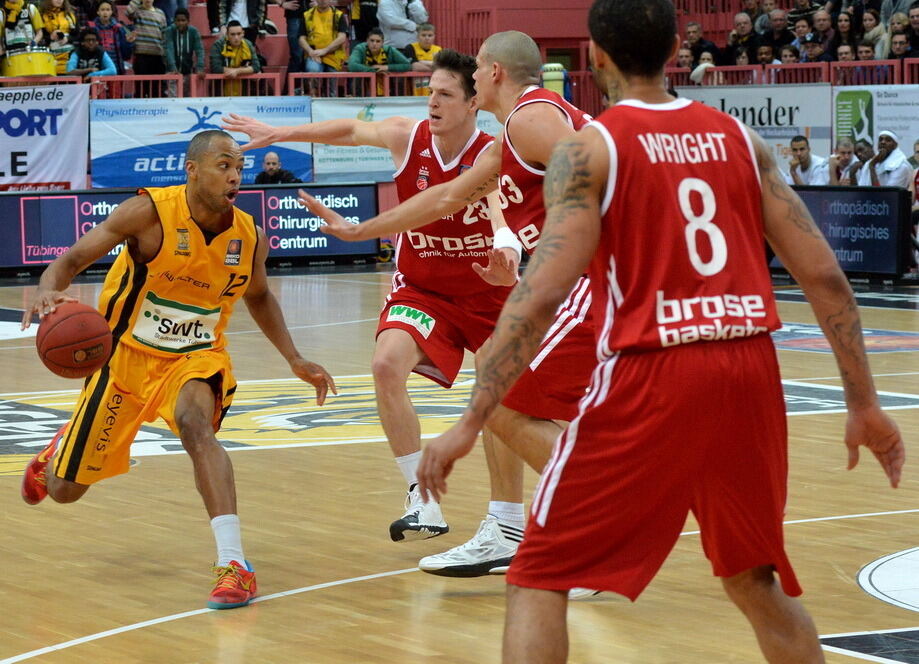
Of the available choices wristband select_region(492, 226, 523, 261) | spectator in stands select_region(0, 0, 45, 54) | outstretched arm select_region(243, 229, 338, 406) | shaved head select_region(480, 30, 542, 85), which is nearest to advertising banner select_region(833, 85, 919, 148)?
spectator in stands select_region(0, 0, 45, 54)

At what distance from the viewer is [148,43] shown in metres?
22.6

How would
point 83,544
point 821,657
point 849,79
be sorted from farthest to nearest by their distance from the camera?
point 849,79 < point 83,544 < point 821,657

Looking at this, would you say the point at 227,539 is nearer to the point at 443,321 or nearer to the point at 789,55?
the point at 443,321

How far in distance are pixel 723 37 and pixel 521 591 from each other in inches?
1012

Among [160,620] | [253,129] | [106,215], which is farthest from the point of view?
[106,215]

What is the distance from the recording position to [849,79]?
21.7m

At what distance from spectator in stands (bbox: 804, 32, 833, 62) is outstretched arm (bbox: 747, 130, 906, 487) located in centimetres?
1923

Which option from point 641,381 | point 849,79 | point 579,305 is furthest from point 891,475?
point 849,79

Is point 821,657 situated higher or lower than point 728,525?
lower

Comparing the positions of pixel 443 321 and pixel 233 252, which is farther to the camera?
pixel 443 321

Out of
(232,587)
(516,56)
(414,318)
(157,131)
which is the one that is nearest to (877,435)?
(516,56)

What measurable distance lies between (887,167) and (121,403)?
14367 mm

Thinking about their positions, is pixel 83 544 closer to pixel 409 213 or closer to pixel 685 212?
pixel 409 213

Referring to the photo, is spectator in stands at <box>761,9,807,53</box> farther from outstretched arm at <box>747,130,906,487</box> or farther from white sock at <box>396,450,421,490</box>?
outstretched arm at <box>747,130,906,487</box>
